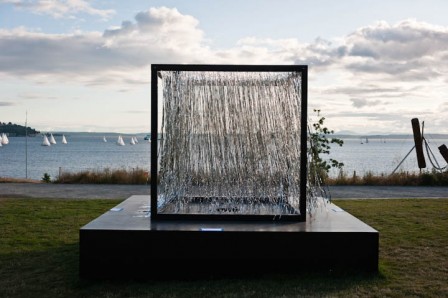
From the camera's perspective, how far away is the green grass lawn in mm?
4840

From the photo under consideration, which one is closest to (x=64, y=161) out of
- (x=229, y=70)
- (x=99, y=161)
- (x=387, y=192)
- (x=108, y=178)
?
(x=99, y=161)

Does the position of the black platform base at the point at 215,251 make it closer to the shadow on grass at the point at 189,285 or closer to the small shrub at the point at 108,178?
the shadow on grass at the point at 189,285

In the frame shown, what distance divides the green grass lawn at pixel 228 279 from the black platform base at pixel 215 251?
0.12 m

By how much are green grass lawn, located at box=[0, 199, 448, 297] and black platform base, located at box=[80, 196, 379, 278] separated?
0.12 m

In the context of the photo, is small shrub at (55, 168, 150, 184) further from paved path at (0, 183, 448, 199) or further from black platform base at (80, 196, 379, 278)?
black platform base at (80, 196, 379, 278)

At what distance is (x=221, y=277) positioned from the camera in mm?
5215

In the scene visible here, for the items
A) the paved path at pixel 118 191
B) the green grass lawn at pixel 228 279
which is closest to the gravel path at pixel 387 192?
the paved path at pixel 118 191

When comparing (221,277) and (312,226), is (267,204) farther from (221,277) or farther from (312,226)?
(221,277)

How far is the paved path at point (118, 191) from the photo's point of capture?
11.8 meters

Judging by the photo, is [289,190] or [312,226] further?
[289,190]

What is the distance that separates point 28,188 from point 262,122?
8581 mm

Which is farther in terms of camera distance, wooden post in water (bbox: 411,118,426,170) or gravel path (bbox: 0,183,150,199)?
wooden post in water (bbox: 411,118,426,170)

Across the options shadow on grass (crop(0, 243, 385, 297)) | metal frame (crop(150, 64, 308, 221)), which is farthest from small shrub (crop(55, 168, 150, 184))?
shadow on grass (crop(0, 243, 385, 297))

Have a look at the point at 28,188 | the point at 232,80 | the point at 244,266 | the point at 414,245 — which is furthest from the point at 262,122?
the point at 28,188
